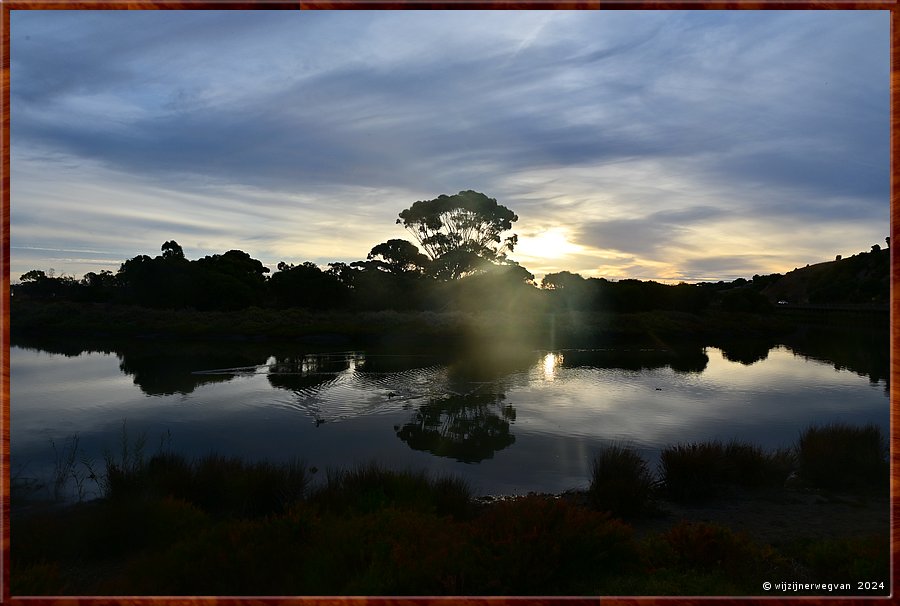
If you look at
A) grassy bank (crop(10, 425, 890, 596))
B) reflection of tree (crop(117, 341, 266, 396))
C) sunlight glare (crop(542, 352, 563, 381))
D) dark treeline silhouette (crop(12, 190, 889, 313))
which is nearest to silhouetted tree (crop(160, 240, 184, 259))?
dark treeline silhouette (crop(12, 190, 889, 313))

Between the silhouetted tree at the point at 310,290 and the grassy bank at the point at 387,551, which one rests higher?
the silhouetted tree at the point at 310,290

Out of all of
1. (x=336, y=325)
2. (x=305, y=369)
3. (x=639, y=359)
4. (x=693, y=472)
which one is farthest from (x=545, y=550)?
(x=336, y=325)

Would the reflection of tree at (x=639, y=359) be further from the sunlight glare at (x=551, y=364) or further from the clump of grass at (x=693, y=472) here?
the clump of grass at (x=693, y=472)

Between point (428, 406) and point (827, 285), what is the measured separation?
143ft

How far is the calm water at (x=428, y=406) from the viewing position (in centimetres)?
1032

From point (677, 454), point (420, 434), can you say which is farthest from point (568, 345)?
point (677, 454)

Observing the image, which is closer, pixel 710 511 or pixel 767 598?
pixel 767 598

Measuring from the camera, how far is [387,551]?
14.6 feet

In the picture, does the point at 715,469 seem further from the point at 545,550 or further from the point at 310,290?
the point at 310,290

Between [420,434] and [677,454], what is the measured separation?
528 cm

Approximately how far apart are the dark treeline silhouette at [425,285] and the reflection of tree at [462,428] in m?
28.6

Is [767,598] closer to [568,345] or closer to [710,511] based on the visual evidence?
[710,511]

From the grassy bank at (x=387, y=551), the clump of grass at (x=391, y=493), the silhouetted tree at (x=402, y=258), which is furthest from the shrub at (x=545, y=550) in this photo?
the silhouetted tree at (x=402, y=258)

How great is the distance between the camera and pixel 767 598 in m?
3.45
